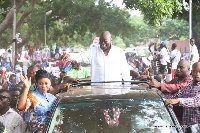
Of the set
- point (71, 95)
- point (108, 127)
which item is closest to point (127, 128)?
point (108, 127)

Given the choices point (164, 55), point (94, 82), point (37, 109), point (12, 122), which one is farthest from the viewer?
point (164, 55)

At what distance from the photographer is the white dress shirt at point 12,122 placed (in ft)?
17.6

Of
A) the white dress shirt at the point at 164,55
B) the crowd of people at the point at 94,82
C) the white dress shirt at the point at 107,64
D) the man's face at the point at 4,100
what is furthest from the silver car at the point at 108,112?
the white dress shirt at the point at 164,55

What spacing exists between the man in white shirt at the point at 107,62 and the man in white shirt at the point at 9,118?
1.47 metres

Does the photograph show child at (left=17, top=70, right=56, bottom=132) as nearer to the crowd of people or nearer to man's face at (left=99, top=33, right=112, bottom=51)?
the crowd of people

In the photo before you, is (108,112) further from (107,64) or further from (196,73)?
(107,64)

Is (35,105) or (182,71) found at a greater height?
(182,71)

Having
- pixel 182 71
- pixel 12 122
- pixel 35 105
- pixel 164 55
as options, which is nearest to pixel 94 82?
pixel 35 105

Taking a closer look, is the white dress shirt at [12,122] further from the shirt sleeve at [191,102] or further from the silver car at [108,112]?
the shirt sleeve at [191,102]

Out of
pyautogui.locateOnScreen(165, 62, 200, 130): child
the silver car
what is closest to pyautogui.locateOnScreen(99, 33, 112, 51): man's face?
pyautogui.locateOnScreen(165, 62, 200, 130): child

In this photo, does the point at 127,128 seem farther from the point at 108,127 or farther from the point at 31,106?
the point at 31,106

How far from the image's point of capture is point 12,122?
5.45 metres

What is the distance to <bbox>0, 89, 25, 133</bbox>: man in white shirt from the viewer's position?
17.6 ft

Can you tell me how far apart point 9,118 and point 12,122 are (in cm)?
9
